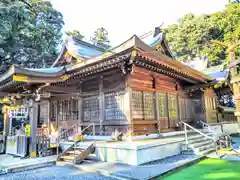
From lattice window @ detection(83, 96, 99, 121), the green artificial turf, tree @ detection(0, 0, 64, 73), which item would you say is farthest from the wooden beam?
tree @ detection(0, 0, 64, 73)

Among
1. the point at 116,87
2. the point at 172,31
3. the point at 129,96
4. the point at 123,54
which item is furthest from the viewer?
the point at 172,31

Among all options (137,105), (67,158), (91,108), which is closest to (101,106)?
(91,108)

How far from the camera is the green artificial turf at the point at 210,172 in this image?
4.73 metres

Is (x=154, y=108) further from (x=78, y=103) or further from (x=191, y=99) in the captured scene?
(x=191, y=99)

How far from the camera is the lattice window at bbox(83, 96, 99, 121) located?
8.87 meters

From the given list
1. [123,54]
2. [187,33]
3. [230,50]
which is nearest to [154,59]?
[123,54]

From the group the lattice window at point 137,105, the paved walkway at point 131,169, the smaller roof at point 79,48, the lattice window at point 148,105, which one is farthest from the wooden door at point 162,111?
the smaller roof at point 79,48

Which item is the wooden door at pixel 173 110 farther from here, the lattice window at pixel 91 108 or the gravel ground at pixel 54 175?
the gravel ground at pixel 54 175

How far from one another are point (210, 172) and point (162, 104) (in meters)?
4.70

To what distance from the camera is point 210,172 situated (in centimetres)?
514

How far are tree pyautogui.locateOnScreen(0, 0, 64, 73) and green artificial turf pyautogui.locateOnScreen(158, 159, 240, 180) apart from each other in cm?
1288

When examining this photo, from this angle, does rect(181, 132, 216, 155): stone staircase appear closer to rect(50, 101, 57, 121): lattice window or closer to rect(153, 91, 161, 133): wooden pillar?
rect(153, 91, 161, 133): wooden pillar

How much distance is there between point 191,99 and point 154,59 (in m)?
6.43

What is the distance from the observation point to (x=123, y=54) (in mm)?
6602
